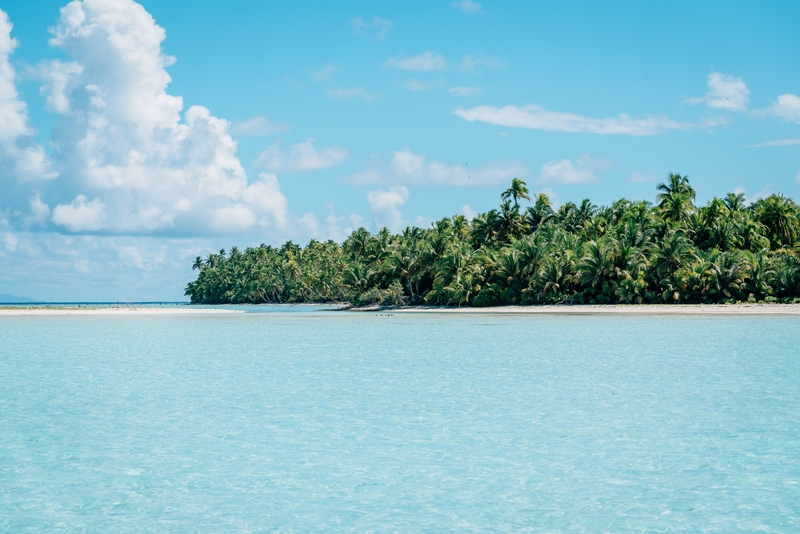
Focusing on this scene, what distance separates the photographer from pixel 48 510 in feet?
24.9

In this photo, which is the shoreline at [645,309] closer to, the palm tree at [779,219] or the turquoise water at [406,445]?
the palm tree at [779,219]

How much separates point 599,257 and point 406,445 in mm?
46130

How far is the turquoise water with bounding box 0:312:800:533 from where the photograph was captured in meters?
7.39

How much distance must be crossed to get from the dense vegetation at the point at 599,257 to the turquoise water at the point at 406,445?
30740 millimetres

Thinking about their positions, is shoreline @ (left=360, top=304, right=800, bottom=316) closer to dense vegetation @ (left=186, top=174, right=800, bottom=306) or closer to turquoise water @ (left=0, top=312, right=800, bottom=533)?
dense vegetation @ (left=186, top=174, right=800, bottom=306)

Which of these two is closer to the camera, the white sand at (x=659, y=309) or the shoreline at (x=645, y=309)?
the white sand at (x=659, y=309)

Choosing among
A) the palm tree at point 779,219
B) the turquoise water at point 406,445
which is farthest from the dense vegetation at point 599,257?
the turquoise water at point 406,445

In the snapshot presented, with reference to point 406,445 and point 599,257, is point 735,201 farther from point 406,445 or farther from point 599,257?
point 406,445

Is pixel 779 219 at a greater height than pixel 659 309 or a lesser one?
greater

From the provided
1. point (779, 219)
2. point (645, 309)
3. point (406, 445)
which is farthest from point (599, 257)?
point (406, 445)

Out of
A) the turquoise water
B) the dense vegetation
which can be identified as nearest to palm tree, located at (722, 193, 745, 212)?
the dense vegetation

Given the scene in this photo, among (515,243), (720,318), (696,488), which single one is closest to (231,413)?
(696,488)

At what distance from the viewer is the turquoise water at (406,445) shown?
739 cm

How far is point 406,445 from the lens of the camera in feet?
34.6
